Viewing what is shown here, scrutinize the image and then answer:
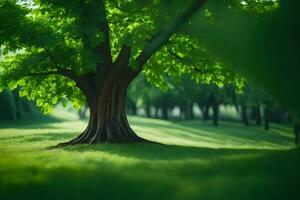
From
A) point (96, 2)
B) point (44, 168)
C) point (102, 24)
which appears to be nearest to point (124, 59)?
point (102, 24)

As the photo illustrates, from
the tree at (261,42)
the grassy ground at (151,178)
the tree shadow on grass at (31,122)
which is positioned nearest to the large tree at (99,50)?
the tree at (261,42)

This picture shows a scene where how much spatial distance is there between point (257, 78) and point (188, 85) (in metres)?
55.4

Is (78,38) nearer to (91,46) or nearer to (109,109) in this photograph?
(91,46)

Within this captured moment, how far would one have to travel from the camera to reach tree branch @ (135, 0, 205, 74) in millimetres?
19578

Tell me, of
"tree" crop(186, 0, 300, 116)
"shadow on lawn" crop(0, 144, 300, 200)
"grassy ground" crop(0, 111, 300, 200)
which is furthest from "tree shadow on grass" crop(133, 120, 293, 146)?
"shadow on lawn" crop(0, 144, 300, 200)

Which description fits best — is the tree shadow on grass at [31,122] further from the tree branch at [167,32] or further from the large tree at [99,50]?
the tree branch at [167,32]

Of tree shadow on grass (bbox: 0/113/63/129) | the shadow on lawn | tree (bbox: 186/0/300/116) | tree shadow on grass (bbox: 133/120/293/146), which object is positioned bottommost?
tree shadow on grass (bbox: 133/120/293/146)

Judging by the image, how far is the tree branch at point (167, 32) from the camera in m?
19.6

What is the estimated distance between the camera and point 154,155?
62.2 ft

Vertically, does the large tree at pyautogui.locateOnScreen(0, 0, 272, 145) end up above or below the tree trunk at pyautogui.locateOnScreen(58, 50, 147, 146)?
above

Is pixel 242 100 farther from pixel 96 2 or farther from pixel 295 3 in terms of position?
pixel 295 3

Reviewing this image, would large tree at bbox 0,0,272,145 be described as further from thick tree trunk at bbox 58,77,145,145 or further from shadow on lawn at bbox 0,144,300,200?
shadow on lawn at bbox 0,144,300,200

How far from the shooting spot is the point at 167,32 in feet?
69.4

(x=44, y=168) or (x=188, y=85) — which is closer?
(x=44, y=168)
